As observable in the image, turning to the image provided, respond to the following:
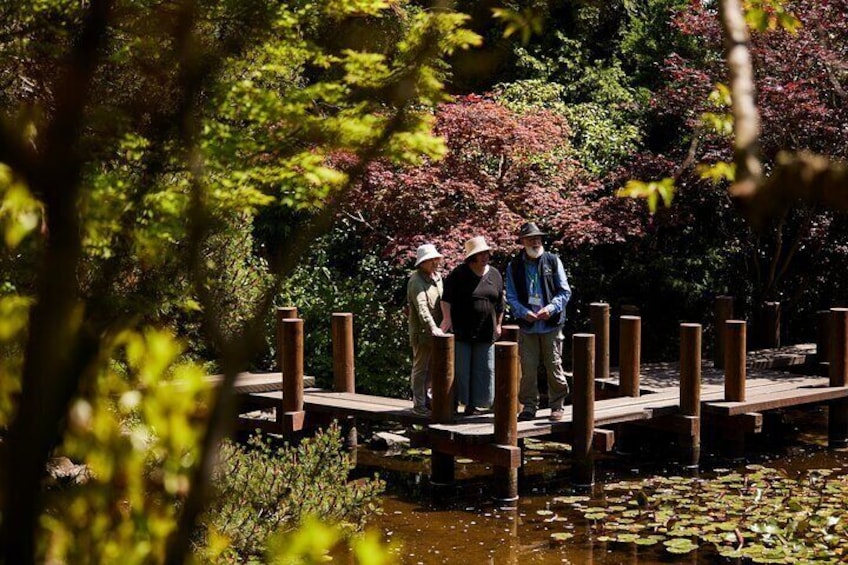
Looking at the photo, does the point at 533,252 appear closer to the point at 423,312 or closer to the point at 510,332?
the point at 423,312

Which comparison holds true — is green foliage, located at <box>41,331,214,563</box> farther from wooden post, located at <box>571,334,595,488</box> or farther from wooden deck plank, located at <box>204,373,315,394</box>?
wooden deck plank, located at <box>204,373,315,394</box>

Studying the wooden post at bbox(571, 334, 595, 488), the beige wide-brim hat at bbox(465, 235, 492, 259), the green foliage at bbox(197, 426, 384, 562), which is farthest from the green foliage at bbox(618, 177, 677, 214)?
the wooden post at bbox(571, 334, 595, 488)

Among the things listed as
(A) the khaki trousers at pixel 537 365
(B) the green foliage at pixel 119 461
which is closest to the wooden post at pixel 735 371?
(A) the khaki trousers at pixel 537 365

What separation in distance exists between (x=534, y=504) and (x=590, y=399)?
104cm

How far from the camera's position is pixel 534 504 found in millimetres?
10406

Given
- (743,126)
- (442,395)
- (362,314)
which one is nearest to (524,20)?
(743,126)

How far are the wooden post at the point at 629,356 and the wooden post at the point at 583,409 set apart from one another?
143cm

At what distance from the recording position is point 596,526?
A: 9.61 meters

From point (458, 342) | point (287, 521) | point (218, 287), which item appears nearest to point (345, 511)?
point (287, 521)

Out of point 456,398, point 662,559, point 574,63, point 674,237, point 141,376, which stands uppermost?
point 574,63

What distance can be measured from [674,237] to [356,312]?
441 centimetres

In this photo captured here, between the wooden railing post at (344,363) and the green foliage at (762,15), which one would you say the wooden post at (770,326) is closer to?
the wooden railing post at (344,363)

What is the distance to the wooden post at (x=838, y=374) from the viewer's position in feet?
42.2

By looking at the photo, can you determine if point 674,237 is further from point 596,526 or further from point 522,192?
point 596,526
